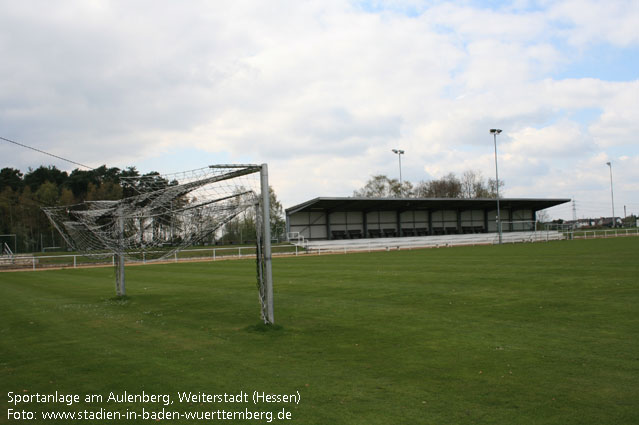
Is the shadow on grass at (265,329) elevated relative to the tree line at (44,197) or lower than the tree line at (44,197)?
lower

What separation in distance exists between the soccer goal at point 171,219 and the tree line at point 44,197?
3519 centimetres

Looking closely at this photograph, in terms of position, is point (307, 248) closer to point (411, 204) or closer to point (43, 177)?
point (411, 204)

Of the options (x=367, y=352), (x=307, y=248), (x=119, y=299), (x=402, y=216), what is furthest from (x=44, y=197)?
(x=367, y=352)

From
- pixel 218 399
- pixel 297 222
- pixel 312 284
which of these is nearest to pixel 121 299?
pixel 312 284

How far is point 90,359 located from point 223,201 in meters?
4.41

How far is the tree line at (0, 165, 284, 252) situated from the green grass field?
1483 inches

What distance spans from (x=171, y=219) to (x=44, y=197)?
58477 millimetres

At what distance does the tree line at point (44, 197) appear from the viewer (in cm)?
5759

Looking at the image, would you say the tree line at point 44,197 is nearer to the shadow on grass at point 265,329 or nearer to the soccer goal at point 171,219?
the soccer goal at point 171,219

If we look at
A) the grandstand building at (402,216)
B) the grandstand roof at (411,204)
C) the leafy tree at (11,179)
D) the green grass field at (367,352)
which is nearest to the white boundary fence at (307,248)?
the grandstand building at (402,216)

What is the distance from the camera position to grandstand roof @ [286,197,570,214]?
175 ft

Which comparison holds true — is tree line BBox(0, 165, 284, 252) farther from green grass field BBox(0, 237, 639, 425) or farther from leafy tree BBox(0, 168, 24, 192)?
green grass field BBox(0, 237, 639, 425)

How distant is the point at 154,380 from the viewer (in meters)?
6.70

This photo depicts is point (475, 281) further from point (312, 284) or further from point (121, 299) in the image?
point (121, 299)
